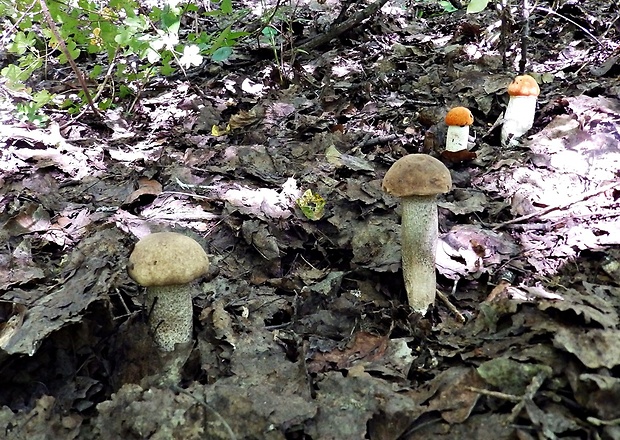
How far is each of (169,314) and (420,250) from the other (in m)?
1.60

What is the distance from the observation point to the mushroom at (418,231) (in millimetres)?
2922

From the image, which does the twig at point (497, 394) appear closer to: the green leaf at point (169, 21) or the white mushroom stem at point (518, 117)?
the white mushroom stem at point (518, 117)

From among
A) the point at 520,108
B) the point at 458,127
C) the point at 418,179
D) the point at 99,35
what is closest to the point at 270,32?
the point at 99,35

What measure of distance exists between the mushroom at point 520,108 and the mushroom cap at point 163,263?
11.2ft

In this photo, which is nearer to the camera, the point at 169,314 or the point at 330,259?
the point at 169,314

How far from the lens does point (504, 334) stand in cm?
233

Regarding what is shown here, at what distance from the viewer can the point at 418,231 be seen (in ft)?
10.2

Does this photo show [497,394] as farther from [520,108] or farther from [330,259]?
[520,108]

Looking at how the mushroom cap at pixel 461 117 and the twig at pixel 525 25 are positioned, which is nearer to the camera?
the mushroom cap at pixel 461 117

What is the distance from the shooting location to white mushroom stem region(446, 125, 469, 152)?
A: 4.36 m

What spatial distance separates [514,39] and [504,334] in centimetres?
486

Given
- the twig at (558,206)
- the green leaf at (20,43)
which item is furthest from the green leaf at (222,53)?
the twig at (558,206)

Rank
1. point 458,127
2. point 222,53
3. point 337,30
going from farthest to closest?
point 337,30 → point 222,53 → point 458,127

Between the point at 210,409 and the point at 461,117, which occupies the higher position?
the point at 210,409
